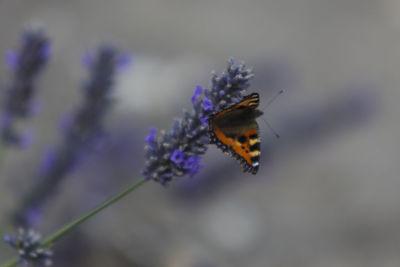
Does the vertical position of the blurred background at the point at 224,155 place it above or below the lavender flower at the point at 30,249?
above

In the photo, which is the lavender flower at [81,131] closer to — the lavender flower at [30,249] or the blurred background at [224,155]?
the blurred background at [224,155]

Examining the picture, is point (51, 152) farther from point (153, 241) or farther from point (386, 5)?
point (386, 5)

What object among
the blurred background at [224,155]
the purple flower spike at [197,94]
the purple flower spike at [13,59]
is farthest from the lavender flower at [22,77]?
the purple flower spike at [197,94]

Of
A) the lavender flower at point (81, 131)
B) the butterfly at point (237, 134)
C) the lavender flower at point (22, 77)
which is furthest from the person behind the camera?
the lavender flower at point (81, 131)

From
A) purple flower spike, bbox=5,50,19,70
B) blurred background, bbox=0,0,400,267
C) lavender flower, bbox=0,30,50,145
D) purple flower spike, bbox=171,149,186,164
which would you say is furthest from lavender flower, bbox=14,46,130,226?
purple flower spike, bbox=171,149,186,164

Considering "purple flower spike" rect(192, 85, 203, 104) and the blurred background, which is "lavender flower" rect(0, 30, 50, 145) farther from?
"purple flower spike" rect(192, 85, 203, 104)

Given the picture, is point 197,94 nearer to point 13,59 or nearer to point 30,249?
point 30,249
